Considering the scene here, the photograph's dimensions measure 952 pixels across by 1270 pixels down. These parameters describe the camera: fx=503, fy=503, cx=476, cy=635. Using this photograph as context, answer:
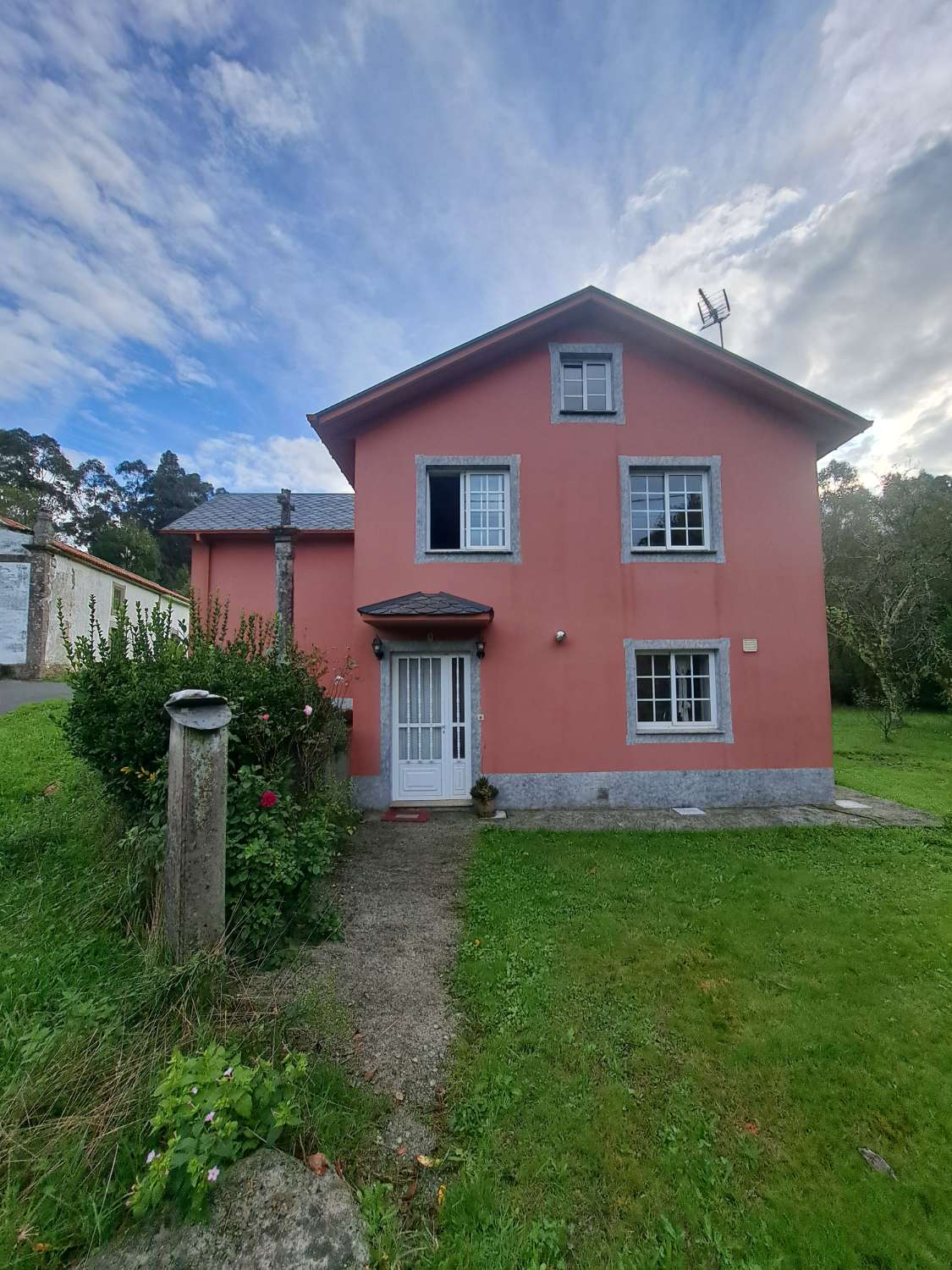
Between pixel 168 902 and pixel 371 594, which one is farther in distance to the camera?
pixel 371 594

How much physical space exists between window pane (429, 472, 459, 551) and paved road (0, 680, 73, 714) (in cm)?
940

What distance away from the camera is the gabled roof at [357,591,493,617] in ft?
24.6

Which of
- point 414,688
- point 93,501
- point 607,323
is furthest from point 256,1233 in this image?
point 93,501

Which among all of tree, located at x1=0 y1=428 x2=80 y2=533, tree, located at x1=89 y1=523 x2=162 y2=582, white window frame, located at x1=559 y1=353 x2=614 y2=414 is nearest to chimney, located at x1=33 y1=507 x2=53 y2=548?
white window frame, located at x1=559 y1=353 x2=614 y2=414

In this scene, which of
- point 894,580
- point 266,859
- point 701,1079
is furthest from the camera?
point 894,580

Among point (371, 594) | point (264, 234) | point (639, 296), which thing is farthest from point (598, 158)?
point (371, 594)

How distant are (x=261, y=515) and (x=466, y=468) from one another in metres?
5.50

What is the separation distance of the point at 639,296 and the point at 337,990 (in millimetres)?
11281

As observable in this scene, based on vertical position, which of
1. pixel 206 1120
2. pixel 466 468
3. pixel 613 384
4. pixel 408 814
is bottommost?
pixel 408 814

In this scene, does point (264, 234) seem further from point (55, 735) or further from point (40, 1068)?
point (40, 1068)

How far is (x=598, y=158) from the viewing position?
9211 mm

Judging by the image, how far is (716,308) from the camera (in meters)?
10.3

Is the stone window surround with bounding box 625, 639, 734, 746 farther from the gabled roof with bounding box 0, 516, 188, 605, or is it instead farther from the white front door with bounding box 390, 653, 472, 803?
the gabled roof with bounding box 0, 516, 188, 605

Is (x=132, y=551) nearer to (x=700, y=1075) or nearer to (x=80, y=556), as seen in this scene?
(x=80, y=556)
